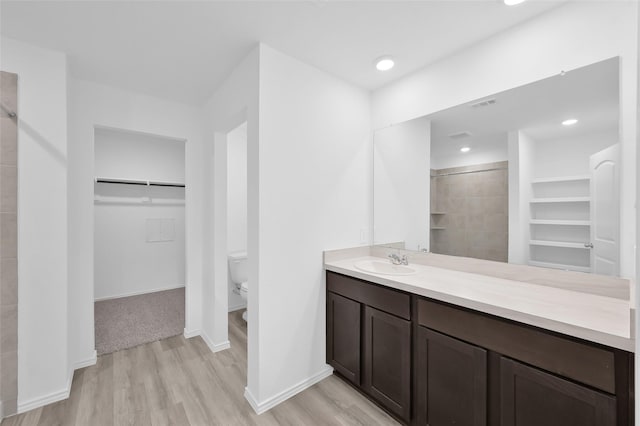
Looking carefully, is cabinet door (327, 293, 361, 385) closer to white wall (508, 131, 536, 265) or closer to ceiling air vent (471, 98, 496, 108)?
white wall (508, 131, 536, 265)

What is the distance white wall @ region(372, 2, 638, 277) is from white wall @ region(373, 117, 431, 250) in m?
0.19

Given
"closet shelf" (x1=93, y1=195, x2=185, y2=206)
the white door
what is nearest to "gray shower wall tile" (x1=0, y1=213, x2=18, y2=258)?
"closet shelf" (x1=93, y1=195, x2=185, y2=206)

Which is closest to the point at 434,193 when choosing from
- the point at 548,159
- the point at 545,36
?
the point at 548,159

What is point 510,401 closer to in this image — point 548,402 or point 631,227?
point 548,402

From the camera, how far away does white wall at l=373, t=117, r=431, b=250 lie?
215 centimetres

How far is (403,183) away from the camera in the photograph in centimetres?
234

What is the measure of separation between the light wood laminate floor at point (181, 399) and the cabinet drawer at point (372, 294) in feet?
2.39

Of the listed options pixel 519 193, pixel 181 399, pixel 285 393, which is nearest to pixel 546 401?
pixel 519 193

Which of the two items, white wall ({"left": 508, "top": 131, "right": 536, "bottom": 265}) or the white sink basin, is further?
the white sink basin

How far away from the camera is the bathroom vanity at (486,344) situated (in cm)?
100

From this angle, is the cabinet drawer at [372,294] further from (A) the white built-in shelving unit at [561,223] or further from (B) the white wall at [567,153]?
A: (B) the white wall at [567,153]

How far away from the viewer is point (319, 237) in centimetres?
215

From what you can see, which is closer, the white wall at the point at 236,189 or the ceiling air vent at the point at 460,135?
the ceiling air vent at the point at 460,135

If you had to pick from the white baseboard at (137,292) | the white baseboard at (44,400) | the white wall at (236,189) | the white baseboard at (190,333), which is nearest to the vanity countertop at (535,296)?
the white baseboard at (190,333)
